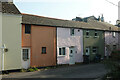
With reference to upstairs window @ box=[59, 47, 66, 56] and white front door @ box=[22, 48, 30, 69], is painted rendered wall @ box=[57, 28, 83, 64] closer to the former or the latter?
upstairs window @ box=[59, 47, 66, 56]

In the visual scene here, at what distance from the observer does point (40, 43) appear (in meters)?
14.9

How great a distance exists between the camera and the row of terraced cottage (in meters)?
12.5

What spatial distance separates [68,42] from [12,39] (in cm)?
764

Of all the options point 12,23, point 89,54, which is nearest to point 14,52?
point 12,23

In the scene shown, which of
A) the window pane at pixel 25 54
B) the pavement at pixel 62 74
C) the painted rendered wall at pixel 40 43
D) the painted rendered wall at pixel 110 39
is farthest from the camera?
the painted rendered wall at pixel 110 39

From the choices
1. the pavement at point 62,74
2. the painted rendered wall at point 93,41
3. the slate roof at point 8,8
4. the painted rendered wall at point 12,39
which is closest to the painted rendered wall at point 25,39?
the painted rendered wall at point 12,39

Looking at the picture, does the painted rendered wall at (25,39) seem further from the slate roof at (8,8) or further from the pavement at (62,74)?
the pavement at (62,74)

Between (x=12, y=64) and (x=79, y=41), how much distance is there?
32.9 ft

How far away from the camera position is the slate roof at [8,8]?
503 inches

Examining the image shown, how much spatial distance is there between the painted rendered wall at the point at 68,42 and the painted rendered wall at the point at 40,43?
3.13 ft

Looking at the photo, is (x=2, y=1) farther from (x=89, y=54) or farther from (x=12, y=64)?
(x=89, y=54)

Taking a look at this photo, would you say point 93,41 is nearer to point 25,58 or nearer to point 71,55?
point 71,55

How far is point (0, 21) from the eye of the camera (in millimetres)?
12312

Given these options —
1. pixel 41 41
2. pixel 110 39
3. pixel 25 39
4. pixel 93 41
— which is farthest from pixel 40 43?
pixel 110 39
